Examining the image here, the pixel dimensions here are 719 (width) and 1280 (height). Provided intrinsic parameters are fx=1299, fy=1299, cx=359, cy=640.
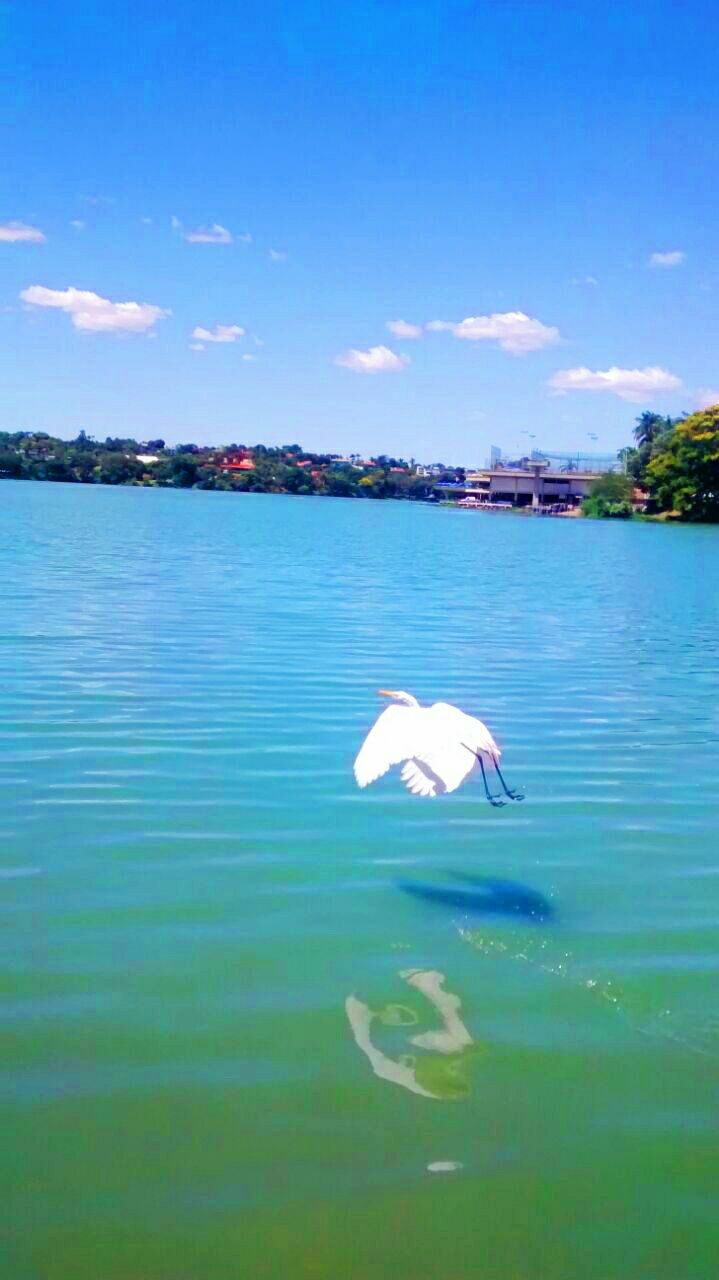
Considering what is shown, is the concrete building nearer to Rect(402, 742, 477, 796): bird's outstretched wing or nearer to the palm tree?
the palm tree

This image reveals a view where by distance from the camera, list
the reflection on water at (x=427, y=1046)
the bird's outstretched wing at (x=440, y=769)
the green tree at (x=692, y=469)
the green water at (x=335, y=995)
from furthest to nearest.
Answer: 1. the green tree at (x=692, y=469)
2. the bird's outstretched wing at (x=440, y=769)
3. the reflection on water at (x=427, y=1046)
4. the green water at (x=335, y=995)

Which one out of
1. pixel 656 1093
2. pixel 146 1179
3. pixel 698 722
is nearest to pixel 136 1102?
pixel 146 1179

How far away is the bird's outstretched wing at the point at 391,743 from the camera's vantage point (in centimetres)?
800

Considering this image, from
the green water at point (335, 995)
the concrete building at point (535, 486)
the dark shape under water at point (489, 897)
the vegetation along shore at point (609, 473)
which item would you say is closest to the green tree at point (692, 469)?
the vegetation along shore at point (609, 473)

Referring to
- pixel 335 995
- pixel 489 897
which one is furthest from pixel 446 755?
pixel 335 995

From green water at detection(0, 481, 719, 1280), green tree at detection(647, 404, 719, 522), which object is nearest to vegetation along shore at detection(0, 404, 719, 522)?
green tree at detection(647, 404, 719, 522)

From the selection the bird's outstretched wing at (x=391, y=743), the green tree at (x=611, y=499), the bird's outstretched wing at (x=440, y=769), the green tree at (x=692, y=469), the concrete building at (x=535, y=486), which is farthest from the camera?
the concrete building at (x=535, y=486)

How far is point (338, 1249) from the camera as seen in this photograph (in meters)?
4.90

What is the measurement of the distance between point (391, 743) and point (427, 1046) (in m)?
2.17

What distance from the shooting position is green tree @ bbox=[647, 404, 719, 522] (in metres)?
96.7

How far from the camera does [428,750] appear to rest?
7.95m

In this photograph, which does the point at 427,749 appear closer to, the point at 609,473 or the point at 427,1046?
the point at 427,1046

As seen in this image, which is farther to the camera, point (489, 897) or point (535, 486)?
point (535, 486)

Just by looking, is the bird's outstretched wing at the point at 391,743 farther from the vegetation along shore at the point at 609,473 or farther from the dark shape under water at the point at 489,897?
the vegetation along shore at the point at 609,473
